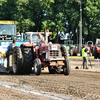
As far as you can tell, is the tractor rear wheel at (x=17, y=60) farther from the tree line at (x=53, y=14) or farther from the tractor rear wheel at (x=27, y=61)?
the tree line at (x=53, y=14)

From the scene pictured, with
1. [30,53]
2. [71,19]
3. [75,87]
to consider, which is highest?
[71,19]

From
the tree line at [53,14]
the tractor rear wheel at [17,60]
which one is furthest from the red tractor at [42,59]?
the tree line at [53,14]

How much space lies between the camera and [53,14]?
57.1 metres

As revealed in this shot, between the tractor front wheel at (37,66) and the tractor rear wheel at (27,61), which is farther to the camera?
the tractor rear wheel at (27,61)

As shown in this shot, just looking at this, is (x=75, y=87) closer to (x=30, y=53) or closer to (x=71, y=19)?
(x=30, y=53)

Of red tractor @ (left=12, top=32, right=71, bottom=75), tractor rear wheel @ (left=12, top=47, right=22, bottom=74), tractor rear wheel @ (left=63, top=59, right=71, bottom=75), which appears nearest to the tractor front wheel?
red tractor @ (left=12, top=32, right=71, bottom=75)

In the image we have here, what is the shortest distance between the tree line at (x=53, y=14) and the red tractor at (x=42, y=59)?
3893cm

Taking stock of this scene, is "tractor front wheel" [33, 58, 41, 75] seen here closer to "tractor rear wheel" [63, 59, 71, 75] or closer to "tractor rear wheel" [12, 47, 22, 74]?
"tractor rear wheel" [12, 47, 22, 74]

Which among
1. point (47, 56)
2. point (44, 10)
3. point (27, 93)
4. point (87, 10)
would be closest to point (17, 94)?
point (27, 93)

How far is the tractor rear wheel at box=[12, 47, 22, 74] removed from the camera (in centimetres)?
1589

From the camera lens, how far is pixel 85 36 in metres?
58.2

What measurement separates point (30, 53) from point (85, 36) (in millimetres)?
43002

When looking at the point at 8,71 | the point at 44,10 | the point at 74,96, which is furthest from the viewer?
the point at 44,10

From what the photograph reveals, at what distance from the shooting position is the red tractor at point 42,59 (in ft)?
49.9
